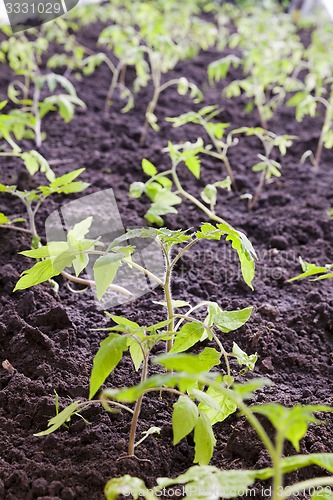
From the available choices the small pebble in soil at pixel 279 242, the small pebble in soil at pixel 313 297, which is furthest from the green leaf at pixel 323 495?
the small pebble in soil at pixel 279 242

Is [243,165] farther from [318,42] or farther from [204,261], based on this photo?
[318,42]

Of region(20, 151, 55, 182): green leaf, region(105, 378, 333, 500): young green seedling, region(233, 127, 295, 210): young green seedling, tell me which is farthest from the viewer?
region(233, 127, 295, 210): young green seedling

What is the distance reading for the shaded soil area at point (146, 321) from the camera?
1.20 metres

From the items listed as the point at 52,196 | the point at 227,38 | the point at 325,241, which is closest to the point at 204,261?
the point at 325,241

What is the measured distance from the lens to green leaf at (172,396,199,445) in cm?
104

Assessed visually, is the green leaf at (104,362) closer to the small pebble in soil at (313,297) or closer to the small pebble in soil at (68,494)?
the small pebble in soil at (68,494)

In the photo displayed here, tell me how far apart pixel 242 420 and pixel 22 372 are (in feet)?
1.68

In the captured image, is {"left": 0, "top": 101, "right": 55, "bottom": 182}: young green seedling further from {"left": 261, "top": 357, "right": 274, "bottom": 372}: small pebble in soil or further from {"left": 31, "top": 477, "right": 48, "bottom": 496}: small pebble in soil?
{"left": 31, "top": 477, "right": 48, "bottom": 496}: small pebble in soil

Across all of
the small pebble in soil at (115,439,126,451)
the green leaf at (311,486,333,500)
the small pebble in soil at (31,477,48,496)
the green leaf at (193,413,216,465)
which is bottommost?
the small pebble in soil at (115,439,126,451)

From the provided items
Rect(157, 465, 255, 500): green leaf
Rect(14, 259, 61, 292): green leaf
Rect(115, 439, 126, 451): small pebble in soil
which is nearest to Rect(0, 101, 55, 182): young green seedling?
Rect(14, 259, 61, 292): green leaf

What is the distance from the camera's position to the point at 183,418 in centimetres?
105

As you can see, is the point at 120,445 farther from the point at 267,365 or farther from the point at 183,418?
the point at 267,365

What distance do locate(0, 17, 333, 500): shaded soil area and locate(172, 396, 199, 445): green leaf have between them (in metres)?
0.18

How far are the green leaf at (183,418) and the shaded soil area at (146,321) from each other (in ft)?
0.60
